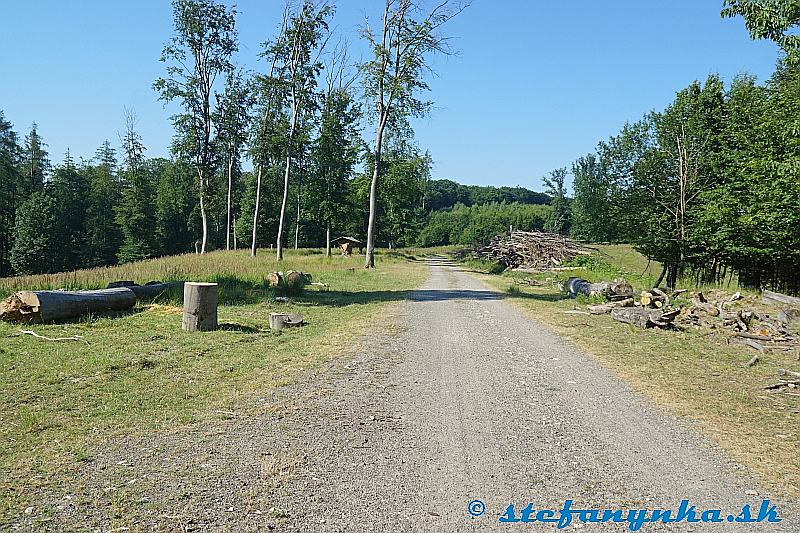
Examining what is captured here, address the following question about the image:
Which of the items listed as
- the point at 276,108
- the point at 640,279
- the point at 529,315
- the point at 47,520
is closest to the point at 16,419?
the point at 47,520

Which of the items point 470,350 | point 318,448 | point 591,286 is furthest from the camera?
point 591,286

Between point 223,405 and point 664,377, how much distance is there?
18.8 feet

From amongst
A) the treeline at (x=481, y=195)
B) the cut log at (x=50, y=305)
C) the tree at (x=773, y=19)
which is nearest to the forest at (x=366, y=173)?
the tree at (x=773, y=19)

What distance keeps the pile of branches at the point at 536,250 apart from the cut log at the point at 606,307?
17.1m

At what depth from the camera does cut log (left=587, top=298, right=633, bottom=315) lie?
14.9 metres

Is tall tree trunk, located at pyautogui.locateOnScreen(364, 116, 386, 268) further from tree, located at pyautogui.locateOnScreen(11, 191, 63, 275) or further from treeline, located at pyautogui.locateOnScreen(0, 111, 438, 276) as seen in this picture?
tree, located at pyautogui.locateOnScreen(11, 191, 63, 275)

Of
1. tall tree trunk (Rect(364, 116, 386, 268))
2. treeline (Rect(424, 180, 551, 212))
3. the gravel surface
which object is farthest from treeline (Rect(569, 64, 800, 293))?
treeline (Rect(424, 180, 551, 212))

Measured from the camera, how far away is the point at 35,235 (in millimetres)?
48219

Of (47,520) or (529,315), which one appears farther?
(529,315)

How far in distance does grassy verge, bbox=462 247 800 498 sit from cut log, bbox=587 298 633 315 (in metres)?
0.67

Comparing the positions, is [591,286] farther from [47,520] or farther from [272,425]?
[47,520]

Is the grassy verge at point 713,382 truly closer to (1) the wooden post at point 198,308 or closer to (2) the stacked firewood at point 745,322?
(2) the stacked firewood at point 745,322

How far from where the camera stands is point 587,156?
319 ft

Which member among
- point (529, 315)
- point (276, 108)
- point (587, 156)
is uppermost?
point (587, 156)
